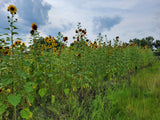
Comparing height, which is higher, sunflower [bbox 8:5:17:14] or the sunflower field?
sunflower [bbox 8:5:17:14]

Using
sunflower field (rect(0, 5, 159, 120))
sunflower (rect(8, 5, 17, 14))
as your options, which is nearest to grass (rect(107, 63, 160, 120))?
sunflower field (rect(0, 5, 159, 120))

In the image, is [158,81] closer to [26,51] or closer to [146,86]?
[146,86]

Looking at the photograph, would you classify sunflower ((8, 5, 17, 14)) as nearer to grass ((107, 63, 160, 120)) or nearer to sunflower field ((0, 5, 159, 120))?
sunflower field ((0, 5, 159, 120))

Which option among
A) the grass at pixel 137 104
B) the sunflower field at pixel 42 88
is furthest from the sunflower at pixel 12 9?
the grass at pixel 137 104

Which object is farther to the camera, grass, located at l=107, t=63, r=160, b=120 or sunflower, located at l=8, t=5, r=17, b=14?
grass, located at l=107, t=63, r=160, b=120

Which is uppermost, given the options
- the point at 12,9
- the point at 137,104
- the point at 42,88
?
the point at 12,9

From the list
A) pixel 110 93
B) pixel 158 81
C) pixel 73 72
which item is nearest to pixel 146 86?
pixel 158 81

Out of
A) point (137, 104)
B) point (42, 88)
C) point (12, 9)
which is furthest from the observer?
point (137, 104)

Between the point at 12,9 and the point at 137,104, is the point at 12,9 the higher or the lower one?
the higher one

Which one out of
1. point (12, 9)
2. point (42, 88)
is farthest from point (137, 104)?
point (12, 9)

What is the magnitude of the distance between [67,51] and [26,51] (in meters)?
1.19

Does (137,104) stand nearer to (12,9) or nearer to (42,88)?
(42,88)

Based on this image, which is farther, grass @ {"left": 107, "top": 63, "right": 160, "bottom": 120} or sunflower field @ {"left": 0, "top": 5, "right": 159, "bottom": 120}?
grass @ {"left": 107, "top": 63, "right": 160, "bottom": 120}

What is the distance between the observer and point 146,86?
12.0 ft
